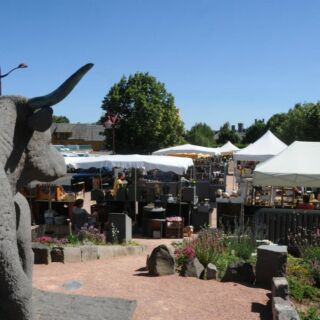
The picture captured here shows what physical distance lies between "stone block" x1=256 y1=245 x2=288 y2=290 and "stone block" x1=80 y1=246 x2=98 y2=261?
3541mm

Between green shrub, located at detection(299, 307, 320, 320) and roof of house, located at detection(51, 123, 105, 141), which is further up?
roof of house, located at detection(51, 123, 105, 141)

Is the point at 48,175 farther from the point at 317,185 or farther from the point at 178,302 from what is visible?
the point at 317,185

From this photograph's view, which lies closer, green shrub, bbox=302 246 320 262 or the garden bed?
green shrub, bbox=302 246 320 262

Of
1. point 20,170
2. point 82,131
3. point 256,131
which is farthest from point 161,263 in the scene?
point 256,131

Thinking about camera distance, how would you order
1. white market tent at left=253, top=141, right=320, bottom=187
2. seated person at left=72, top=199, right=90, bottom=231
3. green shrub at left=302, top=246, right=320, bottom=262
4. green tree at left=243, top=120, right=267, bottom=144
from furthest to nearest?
green tree at left=243, top=120, right=267, bottom=144
seated person at left=72, top=199, right=90, bottom=231
white market tent at left=253, top=141, right=320, bottom=187
green shrub at left=302, top=246, right=320, bottom=262

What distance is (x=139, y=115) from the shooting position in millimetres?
40094

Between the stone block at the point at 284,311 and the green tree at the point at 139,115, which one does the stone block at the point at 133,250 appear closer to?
the stone block at the point at 284,311

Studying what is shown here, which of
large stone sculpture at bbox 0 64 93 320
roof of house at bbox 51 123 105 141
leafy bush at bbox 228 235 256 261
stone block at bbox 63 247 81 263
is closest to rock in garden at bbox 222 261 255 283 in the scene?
leafy bush at bbox 228 235 256 261

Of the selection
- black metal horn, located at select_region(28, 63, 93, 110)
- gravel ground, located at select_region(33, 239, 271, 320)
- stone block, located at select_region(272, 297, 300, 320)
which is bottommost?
gravel ground, located at select_region(33, 239, 271, 320)

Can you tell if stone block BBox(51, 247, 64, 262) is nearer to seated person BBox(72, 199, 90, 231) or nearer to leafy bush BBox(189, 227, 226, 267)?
leafy bush BBox(189, 227, 226, 267)

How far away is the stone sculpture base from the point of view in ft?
17.3

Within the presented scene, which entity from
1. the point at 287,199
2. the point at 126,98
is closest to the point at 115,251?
the point at 287,199

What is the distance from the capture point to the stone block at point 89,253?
898cm

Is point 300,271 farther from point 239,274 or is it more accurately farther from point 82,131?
point 82,131
